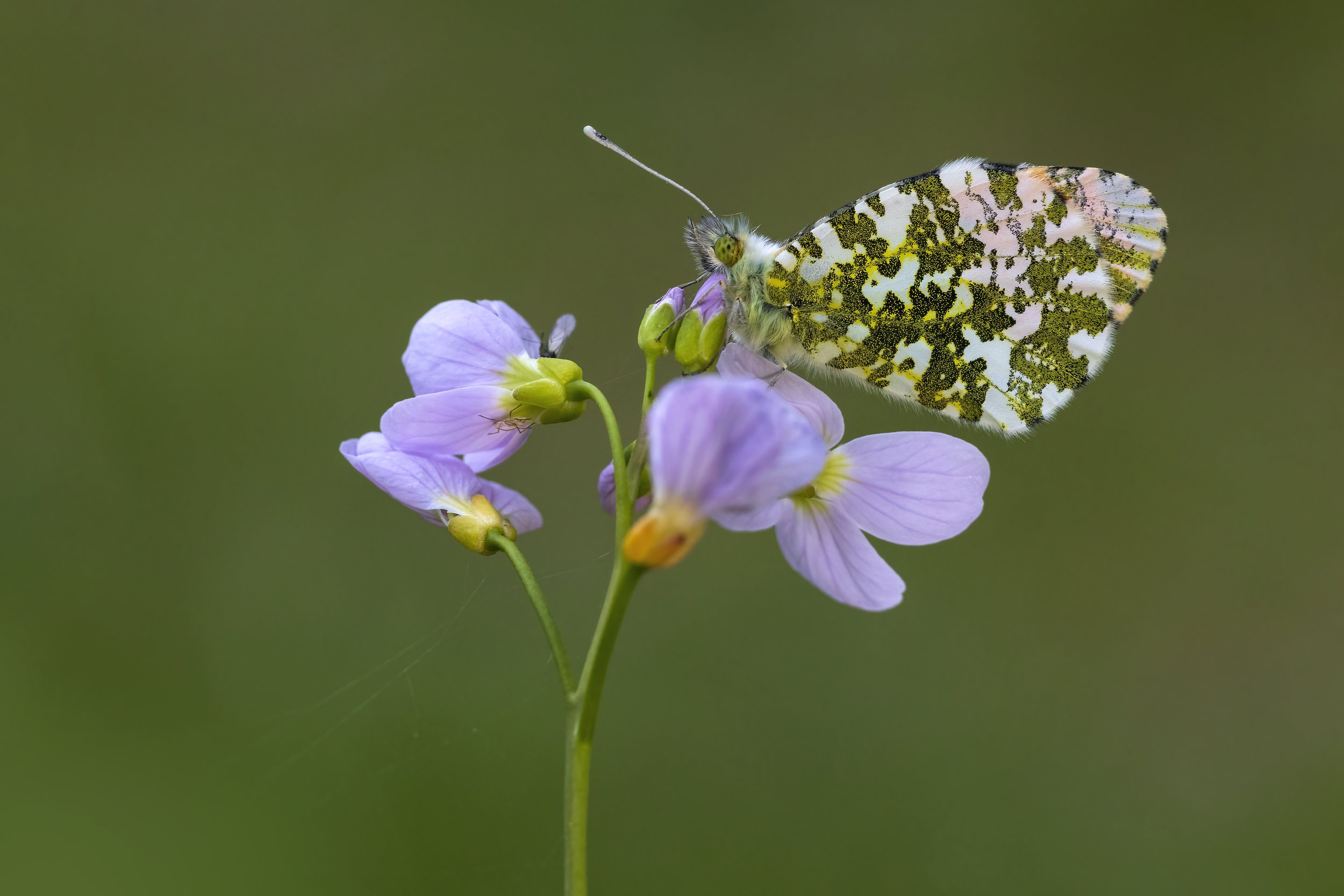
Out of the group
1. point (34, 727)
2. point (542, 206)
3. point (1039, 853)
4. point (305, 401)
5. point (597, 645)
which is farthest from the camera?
point (542, 206)

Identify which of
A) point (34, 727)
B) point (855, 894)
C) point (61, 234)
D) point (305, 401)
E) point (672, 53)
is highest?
point (672, 53)

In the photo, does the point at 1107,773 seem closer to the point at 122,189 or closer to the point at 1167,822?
the point at 1167,822

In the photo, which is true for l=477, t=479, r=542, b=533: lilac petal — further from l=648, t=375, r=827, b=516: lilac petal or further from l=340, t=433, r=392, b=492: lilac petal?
l=648, t=375, r=827, b=516: lilac petal

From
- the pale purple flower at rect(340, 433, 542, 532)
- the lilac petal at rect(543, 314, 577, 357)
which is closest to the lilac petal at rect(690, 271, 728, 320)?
the lilac petal at rect(543, 314, 577, 357)

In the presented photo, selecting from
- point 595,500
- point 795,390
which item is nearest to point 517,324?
point 795,390

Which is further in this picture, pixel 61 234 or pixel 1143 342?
pixel 1143 342

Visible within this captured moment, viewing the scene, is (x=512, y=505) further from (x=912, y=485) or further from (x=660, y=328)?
(x=912, y=485)

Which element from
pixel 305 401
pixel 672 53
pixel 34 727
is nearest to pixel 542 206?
pixel 672 53
